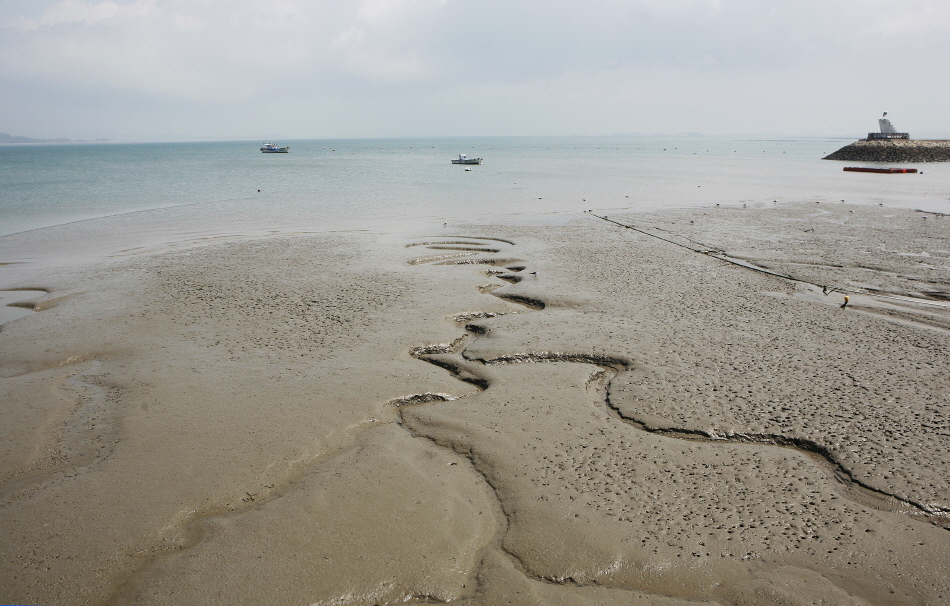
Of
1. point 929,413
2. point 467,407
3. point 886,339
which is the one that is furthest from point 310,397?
point 886,339

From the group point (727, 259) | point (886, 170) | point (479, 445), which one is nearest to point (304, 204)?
point (727, 259)

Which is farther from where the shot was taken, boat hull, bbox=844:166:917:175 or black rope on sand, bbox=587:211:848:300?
boat hull, bbox=844:166:917:175

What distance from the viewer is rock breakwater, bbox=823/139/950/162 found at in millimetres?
59000

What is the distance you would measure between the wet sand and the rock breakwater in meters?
63.4

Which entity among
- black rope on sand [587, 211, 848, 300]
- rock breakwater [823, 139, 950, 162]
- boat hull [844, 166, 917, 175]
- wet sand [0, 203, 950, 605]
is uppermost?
rock breakwater [823, 139, 950, 162]

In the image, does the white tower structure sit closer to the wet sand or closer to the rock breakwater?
the rock breakwater

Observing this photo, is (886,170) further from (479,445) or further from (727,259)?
(479,445)

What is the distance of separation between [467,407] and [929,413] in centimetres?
418

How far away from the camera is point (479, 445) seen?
4.74 metres

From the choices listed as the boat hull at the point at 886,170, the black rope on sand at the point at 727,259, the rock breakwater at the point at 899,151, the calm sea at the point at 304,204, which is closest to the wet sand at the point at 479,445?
the black rope on sand at the point at 727,259

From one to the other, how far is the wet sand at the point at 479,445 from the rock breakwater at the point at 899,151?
6339 cm

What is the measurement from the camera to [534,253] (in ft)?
41.3

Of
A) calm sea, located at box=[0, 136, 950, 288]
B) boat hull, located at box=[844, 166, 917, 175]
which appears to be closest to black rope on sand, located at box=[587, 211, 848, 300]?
calm sea, located at box=[0, 136, 950, 288]

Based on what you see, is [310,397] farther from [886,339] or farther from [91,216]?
[91,216]
